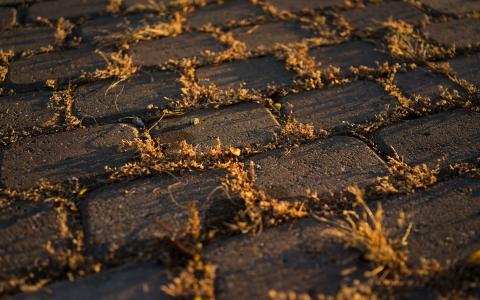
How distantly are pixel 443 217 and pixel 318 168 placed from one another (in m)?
0.50

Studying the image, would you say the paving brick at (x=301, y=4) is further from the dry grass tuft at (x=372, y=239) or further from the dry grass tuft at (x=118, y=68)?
the dry grass tuft at (x=372, y=239)

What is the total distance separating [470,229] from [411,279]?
35 cm

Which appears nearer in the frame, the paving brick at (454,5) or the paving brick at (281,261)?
the paving brick at (281,261)

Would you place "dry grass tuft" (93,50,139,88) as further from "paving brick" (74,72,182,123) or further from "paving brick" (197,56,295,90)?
"paving brick" (197,56,295,90)

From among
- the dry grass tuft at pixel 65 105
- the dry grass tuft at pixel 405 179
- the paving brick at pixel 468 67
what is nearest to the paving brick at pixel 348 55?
the paving brick at pixel 468 67

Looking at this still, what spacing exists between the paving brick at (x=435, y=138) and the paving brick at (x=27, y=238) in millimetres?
1389

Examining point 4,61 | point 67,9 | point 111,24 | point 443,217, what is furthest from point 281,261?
point 67,9

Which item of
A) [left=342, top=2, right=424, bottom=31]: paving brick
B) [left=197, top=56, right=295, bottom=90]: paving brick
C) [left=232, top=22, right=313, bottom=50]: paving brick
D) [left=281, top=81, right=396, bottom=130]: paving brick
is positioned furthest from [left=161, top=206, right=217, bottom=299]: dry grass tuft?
[left=342, top=2, right=424, bottom=31]: paving brick

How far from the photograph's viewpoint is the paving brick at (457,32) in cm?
271

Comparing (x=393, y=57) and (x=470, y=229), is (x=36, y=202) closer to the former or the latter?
(x=470, y=229)

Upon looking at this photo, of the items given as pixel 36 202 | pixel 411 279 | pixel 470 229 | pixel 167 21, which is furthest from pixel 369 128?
pixel 167 21

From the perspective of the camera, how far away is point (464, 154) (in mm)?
1886

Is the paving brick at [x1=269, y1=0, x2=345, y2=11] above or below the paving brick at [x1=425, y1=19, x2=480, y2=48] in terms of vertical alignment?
above

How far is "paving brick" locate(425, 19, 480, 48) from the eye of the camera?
2.71 m
